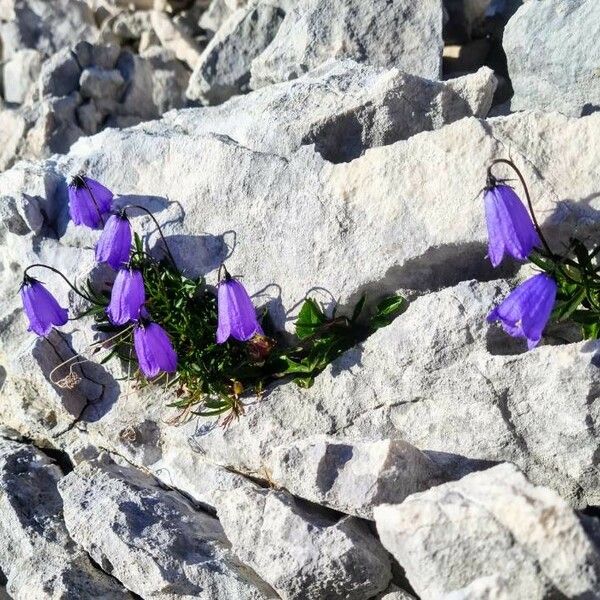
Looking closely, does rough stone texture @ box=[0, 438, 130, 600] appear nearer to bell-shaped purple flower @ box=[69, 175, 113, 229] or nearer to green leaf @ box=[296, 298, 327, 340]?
bell-shaped purple flower @ box=[69, 175, 113, 229]

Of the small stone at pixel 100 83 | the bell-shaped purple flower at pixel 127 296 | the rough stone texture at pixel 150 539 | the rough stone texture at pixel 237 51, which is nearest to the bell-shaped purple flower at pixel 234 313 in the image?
the bell-shaped purple flower at pixel 127 296

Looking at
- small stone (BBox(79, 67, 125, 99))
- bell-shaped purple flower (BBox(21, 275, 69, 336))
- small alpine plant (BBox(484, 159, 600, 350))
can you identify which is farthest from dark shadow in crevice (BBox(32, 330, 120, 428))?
small stone (BBox(79, 67, 125, 99))

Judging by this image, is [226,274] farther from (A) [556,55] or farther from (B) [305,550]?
(A) [556,55]

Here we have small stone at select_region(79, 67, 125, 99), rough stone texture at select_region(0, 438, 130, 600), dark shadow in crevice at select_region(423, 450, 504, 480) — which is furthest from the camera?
small stone at select_region(79, 67, 125, 99)

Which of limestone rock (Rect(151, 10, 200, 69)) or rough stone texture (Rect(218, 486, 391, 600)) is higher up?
limestone rock (Rect(151, 10, 200, 69))

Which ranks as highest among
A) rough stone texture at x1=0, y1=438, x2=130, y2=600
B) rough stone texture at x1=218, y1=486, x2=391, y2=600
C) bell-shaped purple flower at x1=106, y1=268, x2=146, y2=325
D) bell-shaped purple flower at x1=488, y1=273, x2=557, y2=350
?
bell-shaped purple flower at x1=488, y1=273, x2=557, y2=350

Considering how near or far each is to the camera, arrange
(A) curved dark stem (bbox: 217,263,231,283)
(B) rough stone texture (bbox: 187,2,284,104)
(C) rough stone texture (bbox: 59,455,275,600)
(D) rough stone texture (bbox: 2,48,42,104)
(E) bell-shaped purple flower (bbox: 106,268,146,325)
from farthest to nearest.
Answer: (D) rough stone texture (bbox: 2,48,42,104)
(B) rough stone texture (bbox: 187,2,284,104)
(E) bell-shaped purple flower (bbox: 106,268,146,325)
(A) curved dark stem (bbox: 217,263,231,283)
(C) rough stone texture (bbox: 59,455,275,600)

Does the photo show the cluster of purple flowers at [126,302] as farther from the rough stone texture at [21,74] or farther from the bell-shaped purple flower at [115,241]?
the rough stone texture at [21,74]
